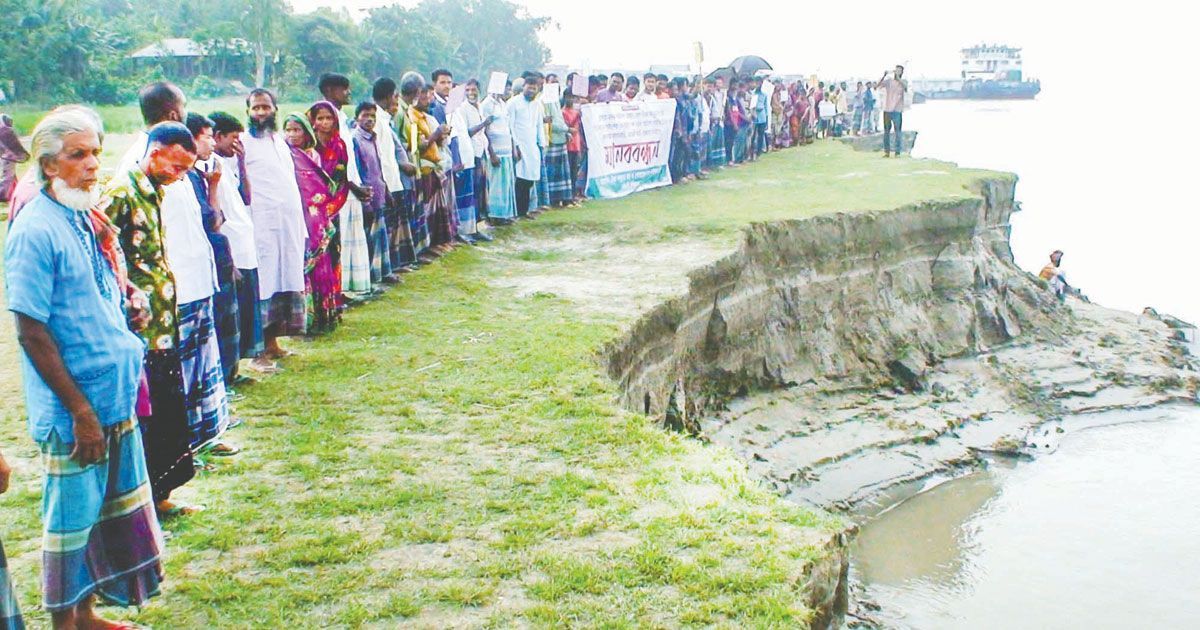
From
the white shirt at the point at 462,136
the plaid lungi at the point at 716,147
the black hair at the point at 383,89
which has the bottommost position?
the plaid lungi at the point at 716,147

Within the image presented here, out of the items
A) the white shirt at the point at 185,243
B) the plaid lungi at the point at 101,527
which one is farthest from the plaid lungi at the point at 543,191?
the plaid lungi at the point at 101,527

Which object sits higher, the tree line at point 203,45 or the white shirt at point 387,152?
the tree line at point 203,45

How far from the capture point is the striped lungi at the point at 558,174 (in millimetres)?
13219

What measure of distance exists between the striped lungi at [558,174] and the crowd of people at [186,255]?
0.71m

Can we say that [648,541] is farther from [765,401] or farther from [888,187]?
[888,187]

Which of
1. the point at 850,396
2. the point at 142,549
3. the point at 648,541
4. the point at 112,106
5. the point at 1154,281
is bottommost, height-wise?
the point at 1154,281

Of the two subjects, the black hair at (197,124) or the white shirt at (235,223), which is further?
the white shirt at (235,223)

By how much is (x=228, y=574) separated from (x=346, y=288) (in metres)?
4.52

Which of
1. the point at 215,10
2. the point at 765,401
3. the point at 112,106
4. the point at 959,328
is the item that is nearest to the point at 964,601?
the point at 765,401

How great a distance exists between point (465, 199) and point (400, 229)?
1668 millimetres

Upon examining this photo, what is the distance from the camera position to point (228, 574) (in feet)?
12.9

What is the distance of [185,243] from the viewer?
15.3 ft

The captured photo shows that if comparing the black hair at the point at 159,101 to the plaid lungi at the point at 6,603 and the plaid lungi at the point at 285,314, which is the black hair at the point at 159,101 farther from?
the plaid lungi at the point at 6,603

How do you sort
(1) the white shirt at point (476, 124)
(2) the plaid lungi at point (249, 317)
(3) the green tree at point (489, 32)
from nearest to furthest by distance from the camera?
(2) the plaid lungi at point (249, 317), (1) the white shirt at point (476, 124), (3) the green tree at point (489, 32)
